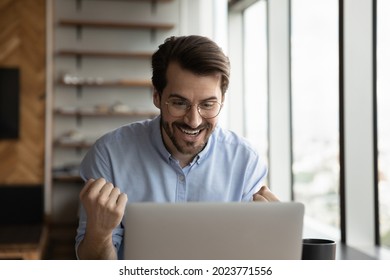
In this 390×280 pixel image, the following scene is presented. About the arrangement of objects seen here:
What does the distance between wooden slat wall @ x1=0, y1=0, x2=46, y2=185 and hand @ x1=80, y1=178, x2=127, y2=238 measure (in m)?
4.62

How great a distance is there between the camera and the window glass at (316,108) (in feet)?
11.0

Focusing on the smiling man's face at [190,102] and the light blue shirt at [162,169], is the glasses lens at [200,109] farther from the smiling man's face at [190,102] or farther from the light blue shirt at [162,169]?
the light blue shirt at [162,169]

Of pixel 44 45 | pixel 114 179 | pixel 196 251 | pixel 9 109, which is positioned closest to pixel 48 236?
pixel 9 109

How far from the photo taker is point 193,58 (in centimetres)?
155

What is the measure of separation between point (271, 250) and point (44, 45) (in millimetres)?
4974

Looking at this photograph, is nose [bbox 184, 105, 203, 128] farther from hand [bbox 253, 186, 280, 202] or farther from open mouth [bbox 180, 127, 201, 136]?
hand [bbox 253, 186, 280, 202]

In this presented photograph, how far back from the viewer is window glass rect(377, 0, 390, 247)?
2686 millimetres

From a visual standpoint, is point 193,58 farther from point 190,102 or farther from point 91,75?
point 91,75

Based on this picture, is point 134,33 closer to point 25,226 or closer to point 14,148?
point 14,148

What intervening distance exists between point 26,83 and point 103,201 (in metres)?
4.72

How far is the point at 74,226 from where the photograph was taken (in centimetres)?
574

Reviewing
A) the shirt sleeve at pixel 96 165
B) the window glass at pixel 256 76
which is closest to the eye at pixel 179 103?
the shirt sleeve at pixel 96 165

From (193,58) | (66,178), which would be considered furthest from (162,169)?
(66,178)

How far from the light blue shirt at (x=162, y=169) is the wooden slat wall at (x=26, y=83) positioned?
416 cm
